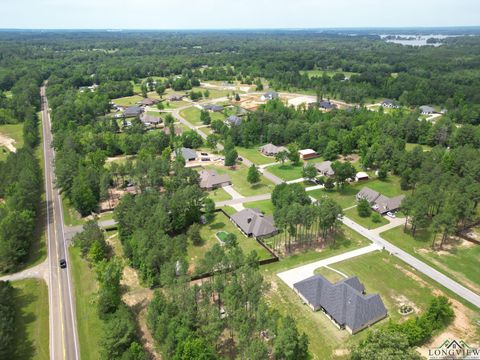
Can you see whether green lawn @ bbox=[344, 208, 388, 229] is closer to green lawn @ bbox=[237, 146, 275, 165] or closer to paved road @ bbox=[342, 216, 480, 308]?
paved road @ bbox=[342, 216, 480, 308]

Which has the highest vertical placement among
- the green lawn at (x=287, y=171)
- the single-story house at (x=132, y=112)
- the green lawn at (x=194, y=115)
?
the single-story house at (x=132, y=112)

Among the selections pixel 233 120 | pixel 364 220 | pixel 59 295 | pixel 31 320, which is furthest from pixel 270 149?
pixel 31 320

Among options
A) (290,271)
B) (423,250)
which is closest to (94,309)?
(290,271)

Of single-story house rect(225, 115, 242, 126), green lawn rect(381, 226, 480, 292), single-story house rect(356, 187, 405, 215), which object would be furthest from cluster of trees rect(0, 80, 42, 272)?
single-story house rect(225, 115, 242, 126)

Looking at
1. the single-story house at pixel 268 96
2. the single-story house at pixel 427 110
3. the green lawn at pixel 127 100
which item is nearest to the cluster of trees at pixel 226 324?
the single-story house at pixel 427 110

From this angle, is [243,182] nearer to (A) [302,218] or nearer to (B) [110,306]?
(A) [302,218]

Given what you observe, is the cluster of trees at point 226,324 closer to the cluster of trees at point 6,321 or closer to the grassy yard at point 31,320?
the grassy yard at point 31,320
